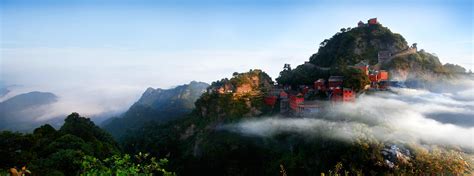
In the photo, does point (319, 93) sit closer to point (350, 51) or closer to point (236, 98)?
point (236, 98)

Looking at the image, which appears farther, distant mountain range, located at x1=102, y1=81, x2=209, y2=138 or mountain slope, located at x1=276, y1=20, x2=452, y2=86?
distant mountain range, located at x1=102, y1=81, x2=209, y2=138

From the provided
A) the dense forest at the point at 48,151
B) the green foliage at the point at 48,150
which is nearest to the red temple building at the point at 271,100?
the green foliage at the point at 48,150

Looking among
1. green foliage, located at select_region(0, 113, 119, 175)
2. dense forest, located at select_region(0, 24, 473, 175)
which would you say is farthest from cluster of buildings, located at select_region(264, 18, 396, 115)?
green foliage, located at select_region(0, 113, 119, 175)

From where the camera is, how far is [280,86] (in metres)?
59.8

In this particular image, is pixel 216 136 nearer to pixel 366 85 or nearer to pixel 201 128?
pixel 201 128

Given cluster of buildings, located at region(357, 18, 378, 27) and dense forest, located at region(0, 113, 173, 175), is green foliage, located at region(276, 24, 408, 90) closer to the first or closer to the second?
cluster of buildings, located at region(357, 18, 378, 27)

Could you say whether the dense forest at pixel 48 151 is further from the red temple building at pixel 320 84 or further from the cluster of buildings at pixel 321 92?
the red temple building at pixel 320 84

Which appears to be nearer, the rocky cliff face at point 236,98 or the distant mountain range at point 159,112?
the rocky cliff face at point 236,98

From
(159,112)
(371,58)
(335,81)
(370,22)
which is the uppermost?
(370,22)

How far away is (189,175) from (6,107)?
32191 millimetres

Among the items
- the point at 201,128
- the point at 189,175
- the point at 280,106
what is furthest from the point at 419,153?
the point at 201,128

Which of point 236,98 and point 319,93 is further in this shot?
point 236,98

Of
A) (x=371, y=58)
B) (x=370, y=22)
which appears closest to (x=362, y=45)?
(x=371, y=58)

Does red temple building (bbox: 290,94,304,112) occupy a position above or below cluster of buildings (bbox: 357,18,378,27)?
below
